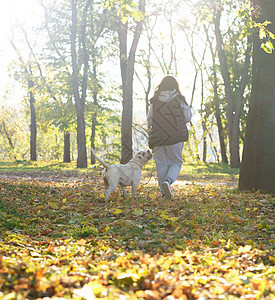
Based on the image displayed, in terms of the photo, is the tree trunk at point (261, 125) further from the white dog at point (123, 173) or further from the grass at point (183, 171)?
the grass at point (183, 171)

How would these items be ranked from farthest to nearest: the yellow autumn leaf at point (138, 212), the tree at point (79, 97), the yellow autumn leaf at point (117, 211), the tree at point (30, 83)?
the tree at point (30, 83) < the tree at point (79, 97) < the yellow autumn leaf at point (117, 211) < the yellow autumn leaf at point (138, 212)

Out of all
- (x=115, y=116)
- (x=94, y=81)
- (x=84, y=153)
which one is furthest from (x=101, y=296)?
(x=115, y=116)

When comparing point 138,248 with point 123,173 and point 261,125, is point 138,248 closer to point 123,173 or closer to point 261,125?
point 123,173

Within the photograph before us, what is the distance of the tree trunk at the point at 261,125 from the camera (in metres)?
7.43

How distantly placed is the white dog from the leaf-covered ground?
334mm

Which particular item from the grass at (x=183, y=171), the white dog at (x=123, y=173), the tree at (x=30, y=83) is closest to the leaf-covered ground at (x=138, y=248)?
the white dog at (x=123, y=173)

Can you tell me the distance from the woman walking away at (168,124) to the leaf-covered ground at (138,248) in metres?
0.75

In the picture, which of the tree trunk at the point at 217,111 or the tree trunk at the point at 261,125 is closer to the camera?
the tree trunk at the point at 261,125

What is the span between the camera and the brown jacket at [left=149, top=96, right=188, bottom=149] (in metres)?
7.20

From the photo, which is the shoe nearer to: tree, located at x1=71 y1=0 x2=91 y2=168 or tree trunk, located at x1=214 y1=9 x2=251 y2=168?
tree, located at x1=71 y1=0 x2=91 y2=168

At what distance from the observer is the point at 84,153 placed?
19766mm

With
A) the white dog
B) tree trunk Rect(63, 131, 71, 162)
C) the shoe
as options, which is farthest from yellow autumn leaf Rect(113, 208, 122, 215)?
tree trunk Rect(63, 131, 71, 162)

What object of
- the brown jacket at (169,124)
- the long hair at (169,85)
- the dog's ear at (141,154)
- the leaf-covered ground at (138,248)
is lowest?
the leaf-covered ground at (138,248)

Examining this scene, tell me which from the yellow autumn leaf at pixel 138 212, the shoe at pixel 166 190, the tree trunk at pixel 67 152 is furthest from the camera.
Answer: the tree trunk at pixel 67 152
